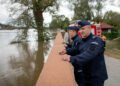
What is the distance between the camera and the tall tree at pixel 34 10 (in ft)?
58.2

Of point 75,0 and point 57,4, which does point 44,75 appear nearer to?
point 57,4

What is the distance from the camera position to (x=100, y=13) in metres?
28.8

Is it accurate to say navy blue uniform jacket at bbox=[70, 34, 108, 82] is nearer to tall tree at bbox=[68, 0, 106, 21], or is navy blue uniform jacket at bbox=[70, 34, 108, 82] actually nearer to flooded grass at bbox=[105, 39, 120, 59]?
flooded grass at bbox=[105, 39, 120, 59]

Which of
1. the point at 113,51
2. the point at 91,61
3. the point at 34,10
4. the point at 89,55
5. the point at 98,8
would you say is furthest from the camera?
the point at 98,8

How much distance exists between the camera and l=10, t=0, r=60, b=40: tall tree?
58.2ft

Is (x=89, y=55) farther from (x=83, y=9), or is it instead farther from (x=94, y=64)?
(x=83, y=9)

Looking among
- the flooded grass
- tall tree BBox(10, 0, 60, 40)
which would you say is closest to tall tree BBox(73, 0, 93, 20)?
tall tree BBox(10, 0, 60, 40)

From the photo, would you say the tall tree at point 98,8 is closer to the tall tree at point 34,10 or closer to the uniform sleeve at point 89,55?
the tall tree at point 34,10

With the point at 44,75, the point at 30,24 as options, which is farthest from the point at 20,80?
the point at 30,24

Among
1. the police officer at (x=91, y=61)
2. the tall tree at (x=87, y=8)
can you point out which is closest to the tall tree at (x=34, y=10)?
the tall tree at (x=87, y=8)

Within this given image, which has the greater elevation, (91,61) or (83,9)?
(83,9)

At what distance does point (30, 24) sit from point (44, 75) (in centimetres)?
1840

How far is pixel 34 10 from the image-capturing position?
60.9ft

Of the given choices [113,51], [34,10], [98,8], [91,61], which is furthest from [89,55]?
[98,8]
